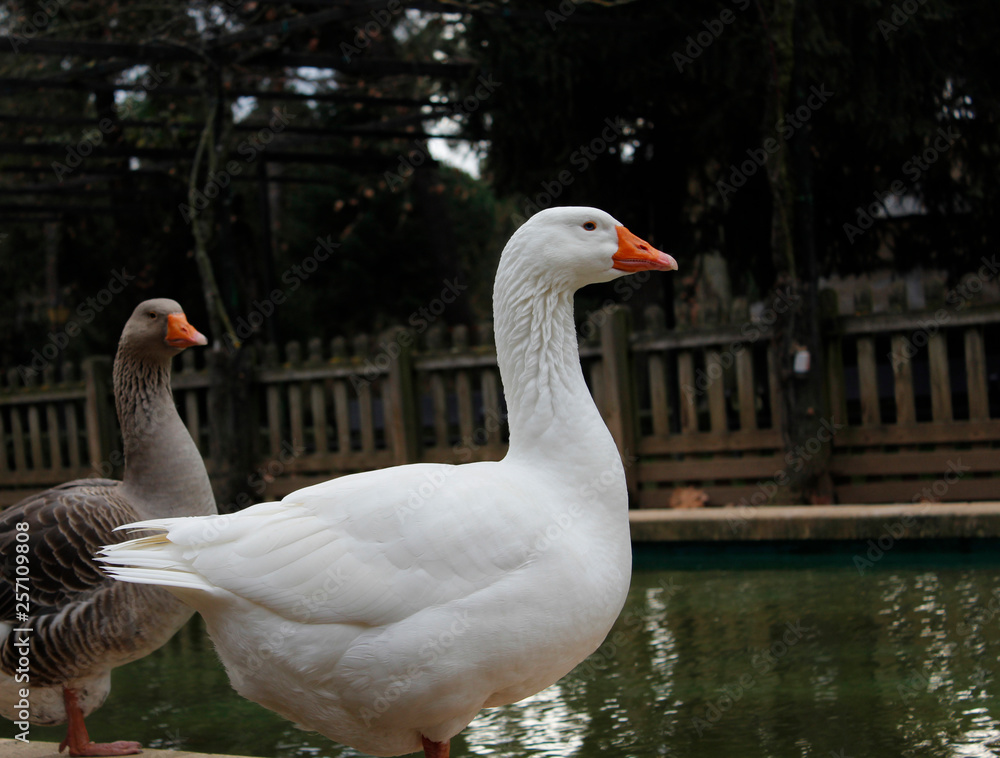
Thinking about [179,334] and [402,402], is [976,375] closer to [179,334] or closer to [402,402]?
[402,402]

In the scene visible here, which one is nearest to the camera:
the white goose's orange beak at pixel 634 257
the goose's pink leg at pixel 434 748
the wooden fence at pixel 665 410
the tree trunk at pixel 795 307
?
the goose's pink leg at pixel 434 748

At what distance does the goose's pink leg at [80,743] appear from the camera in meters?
3.62

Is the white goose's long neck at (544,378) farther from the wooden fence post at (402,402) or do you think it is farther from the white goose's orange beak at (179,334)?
the wooden fence post at (402,402)

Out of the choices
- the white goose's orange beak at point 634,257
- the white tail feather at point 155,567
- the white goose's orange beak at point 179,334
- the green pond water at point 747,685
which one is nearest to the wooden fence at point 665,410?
the green pond water at point 747,685

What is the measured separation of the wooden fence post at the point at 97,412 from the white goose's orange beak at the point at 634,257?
9586 millimetres

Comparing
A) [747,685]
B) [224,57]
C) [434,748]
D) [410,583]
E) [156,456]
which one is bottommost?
[747,685]

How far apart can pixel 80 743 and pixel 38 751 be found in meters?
0.14

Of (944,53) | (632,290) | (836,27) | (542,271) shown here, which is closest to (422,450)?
(632,290)

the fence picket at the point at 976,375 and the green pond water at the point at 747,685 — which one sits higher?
the fence picket at the point at 976,375

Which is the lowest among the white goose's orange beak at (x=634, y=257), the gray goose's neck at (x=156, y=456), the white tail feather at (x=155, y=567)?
the white tail feather at (x=155, y=567)

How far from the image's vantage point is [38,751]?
3629mm

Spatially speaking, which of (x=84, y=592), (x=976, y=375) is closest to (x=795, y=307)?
(x=976, y=375)

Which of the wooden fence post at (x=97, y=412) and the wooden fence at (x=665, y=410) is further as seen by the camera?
the wooden fence post at (x=97, y=412)

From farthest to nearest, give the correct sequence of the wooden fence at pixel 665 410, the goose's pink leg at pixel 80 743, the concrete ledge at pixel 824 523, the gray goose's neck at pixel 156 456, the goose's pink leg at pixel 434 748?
the wooden fence at pixel 665 410, the concrete ledge at pixel 824 523, the gray goose's neck at pixel 156 456, the goose's pink leg at pixel 80 743, the goose's pink leg at pixel 434 748
